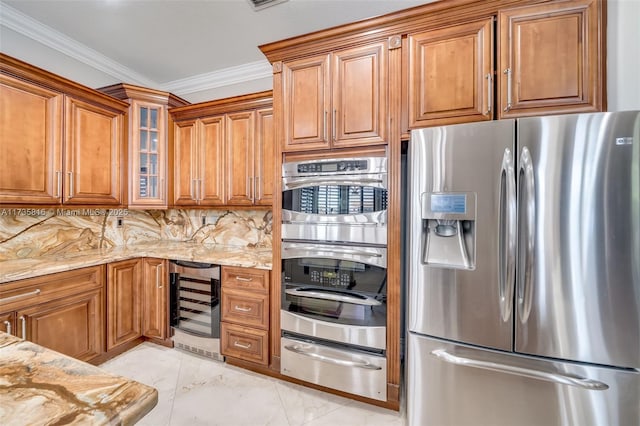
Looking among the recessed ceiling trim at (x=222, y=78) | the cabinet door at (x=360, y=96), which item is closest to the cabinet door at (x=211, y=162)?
the recessed ceiling trim at (x=222, y=78)

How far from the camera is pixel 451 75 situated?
65.7 inches

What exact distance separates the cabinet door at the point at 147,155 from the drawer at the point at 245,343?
1.48 m

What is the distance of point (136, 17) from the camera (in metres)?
2.26

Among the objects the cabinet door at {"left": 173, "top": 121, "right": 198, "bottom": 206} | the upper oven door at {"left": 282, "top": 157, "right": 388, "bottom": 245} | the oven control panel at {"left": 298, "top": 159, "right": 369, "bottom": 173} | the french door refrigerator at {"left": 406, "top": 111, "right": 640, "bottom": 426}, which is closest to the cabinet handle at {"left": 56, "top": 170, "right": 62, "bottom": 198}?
the cabinet door at {"left": 173, "top": 121, "right": 198, "bottom": 206}

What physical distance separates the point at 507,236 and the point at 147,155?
121 inches

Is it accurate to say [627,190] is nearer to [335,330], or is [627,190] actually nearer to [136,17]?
[335,330]

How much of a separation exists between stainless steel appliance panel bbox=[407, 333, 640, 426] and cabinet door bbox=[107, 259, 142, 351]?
2347 mm

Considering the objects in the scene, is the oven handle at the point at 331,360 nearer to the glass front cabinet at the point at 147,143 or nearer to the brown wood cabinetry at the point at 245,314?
the brown wood cabinetry at the point at 245,314

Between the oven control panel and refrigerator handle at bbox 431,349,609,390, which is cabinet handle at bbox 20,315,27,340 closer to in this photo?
the oven control panel

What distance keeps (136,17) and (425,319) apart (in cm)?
302

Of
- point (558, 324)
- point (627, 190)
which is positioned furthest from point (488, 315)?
point (627, 190)

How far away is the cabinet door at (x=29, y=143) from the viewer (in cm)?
195

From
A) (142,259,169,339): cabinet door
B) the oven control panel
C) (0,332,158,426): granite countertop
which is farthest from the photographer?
(142,259,169,339): cabinet door

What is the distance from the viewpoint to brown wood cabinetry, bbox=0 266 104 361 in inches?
70.6
